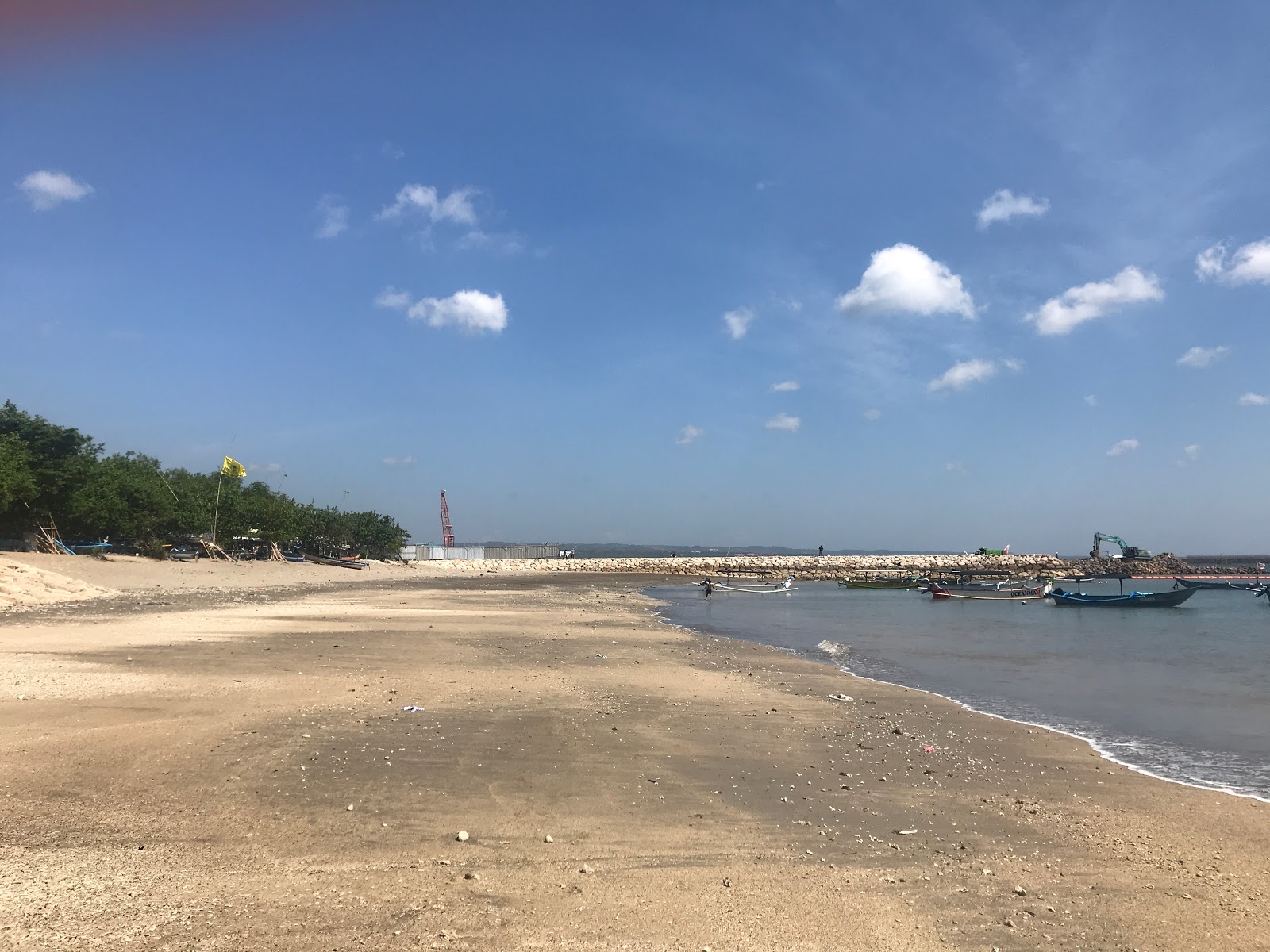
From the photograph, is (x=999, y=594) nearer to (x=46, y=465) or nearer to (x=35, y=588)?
(x=35, y=588)

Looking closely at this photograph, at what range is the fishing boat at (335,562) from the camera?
6888 cm

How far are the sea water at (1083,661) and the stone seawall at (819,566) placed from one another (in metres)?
39.3

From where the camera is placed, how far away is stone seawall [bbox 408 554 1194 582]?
3469 inches

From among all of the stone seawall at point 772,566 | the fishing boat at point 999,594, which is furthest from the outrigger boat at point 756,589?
the stone seawall at point 772,566

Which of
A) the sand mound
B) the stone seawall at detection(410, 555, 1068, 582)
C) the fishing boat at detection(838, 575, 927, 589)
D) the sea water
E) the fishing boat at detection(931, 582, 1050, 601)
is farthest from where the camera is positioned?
the stone seawall at detection(410, 555, 1068, 582)

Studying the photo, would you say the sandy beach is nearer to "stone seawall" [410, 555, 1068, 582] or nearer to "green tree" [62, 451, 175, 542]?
→ "green tree" [62, 451, 175, 542]

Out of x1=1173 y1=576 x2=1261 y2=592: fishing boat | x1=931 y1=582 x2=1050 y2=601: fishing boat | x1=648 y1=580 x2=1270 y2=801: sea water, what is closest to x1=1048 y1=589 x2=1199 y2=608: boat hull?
x1=648 y1=580 x2=1270 y2=801: sea water

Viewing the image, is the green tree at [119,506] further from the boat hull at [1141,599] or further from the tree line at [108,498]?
the boat hull at [1141,599]

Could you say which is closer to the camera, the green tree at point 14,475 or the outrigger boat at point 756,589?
the green tree at point 14,475

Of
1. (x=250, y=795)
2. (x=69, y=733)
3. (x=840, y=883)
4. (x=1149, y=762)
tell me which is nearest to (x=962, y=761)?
(x=1149, y=762)

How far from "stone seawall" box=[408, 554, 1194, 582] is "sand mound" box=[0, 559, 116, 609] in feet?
161

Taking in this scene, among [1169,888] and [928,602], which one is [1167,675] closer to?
[1169,888]

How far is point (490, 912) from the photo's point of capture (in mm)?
5227

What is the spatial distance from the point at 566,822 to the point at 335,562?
70.5m
